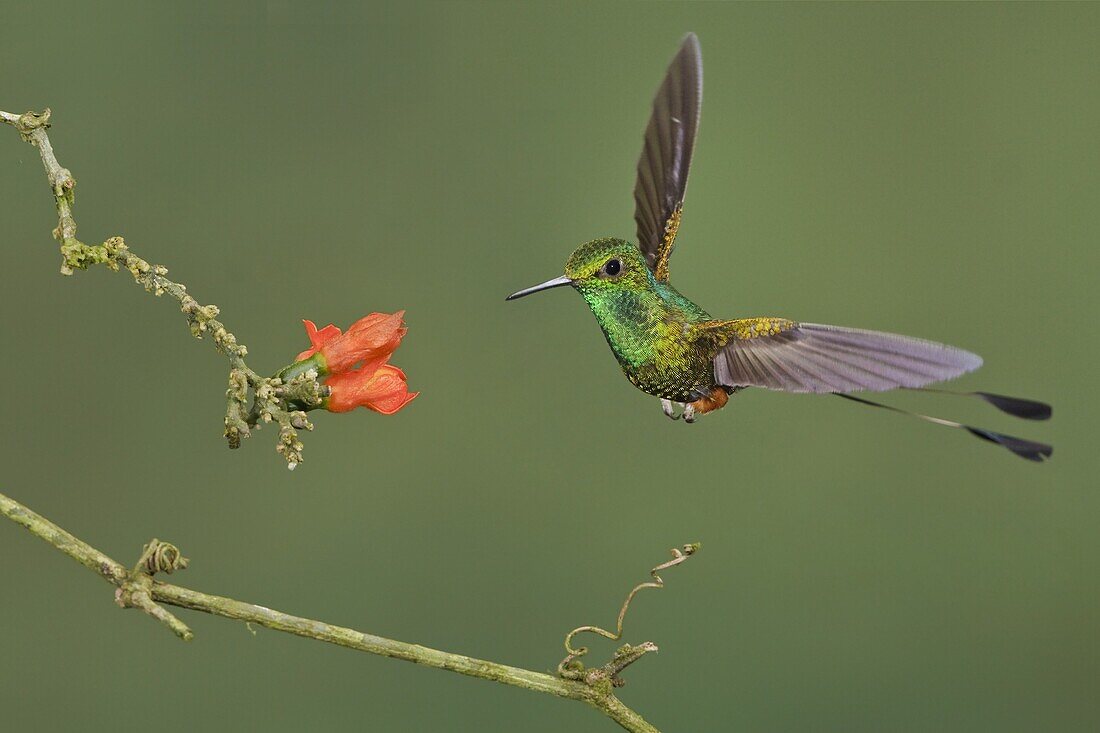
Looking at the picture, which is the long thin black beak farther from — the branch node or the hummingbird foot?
the branch node

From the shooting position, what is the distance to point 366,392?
2.43 ft

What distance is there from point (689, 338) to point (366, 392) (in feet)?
0.68

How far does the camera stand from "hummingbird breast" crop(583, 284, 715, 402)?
692 millimetres

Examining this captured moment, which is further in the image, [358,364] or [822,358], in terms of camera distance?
[358,364]

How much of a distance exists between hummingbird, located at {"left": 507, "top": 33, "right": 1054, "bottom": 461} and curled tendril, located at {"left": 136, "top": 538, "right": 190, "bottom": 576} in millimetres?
248

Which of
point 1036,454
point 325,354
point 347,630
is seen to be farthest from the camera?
point 325,354

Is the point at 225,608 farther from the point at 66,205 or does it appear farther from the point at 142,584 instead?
the point at 66,205

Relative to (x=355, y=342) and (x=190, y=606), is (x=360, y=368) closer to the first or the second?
(x=355, y=342)

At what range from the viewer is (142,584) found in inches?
25.2

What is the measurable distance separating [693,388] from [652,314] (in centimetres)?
5

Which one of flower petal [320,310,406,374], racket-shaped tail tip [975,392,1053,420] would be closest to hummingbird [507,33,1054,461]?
racket-shaped tail tip [975,392,1053,420]

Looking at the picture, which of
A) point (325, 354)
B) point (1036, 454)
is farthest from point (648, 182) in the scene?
point (1036, 454)

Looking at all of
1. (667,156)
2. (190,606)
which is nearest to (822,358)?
(667,156)

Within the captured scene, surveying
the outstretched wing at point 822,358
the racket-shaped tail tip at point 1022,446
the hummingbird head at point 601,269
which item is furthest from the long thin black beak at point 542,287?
the racket-shaped tail tip at point 1022,446
